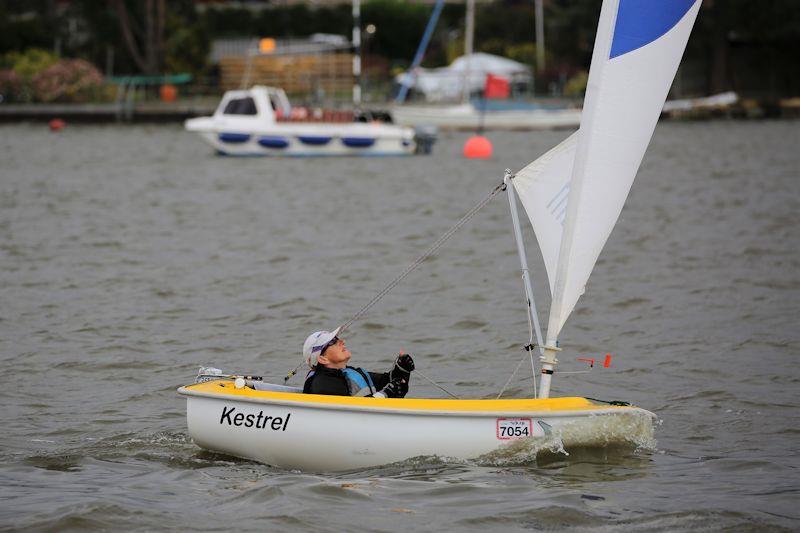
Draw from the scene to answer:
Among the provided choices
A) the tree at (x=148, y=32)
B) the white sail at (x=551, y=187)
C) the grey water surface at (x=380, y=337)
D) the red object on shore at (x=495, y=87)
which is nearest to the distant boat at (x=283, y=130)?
the grey water surface at (x=380, y=337)

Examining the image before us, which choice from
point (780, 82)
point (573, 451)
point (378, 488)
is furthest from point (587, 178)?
point (780, 82)

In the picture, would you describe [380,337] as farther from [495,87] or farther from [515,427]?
[495,87]

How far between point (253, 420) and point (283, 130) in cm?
2817

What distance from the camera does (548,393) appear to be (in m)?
9.28

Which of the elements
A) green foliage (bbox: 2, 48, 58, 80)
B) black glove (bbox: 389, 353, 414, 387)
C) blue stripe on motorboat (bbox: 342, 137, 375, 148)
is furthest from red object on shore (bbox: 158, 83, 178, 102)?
black glove (bbox: 389, 353, 414, 387)

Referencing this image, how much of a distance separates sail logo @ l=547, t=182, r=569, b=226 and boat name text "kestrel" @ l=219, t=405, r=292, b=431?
2392 millimetres

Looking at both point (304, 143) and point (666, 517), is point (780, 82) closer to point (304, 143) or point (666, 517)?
point (304, 143)

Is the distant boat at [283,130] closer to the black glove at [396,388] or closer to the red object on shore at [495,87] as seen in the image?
the red object on shore at [495,87]

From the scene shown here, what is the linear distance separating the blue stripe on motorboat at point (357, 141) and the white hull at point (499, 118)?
36.5 ft

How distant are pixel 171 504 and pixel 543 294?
8.94 metres

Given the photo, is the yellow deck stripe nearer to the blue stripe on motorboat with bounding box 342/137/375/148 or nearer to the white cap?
the white cap

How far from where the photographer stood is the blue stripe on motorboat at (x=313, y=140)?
122ft

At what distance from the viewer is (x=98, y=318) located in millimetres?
15617

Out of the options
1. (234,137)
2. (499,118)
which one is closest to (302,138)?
(234,137)
